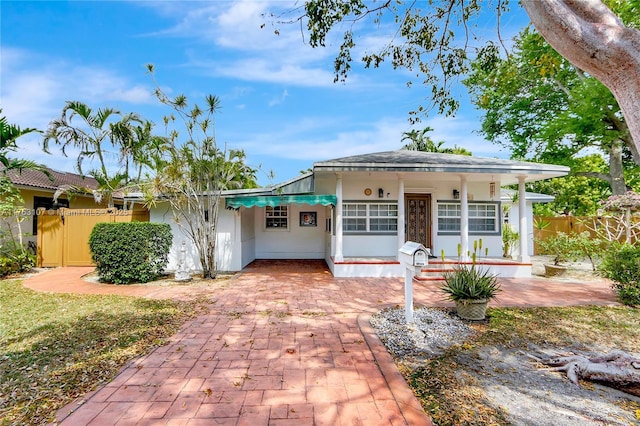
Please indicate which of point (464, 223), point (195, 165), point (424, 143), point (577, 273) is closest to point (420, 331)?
point (464, 223)

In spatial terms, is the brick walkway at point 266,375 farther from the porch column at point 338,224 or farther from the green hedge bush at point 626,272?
the porch column at point 338,224

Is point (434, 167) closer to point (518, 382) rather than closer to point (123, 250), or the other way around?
point (518, 382)

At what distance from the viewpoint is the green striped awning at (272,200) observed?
11133 millimetres

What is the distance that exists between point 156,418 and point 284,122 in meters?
19.6

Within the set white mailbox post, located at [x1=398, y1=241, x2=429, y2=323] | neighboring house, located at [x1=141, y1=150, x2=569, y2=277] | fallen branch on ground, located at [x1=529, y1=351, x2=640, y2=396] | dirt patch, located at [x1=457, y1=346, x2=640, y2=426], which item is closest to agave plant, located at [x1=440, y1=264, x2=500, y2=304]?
white mailbox post, located at [x1=398, y1=241, x2=429, y2=323]

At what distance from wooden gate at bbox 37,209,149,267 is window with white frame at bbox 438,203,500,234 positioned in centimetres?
1241

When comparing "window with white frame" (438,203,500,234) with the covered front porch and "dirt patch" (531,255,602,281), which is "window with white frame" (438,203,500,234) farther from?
"dirt patch" (531,255,602,281)

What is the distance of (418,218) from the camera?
508 inches

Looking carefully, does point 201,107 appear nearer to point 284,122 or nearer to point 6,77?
point 6,77

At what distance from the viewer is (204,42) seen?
37.0 feet

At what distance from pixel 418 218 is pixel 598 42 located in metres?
10.6

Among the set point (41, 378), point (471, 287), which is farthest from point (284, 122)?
point (41, 378)

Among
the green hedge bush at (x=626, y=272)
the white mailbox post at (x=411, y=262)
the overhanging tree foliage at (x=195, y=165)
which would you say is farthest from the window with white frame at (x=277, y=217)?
the green hedge bush at (x=626, y=272)

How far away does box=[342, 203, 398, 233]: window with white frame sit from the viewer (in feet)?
41.0
